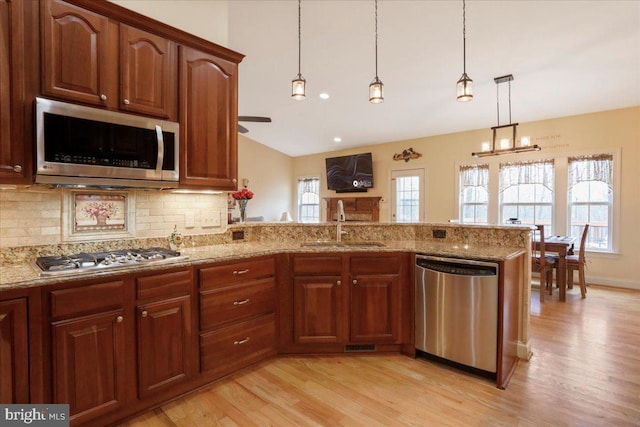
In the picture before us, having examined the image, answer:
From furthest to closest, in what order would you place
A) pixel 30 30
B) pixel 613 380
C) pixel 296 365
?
1. pixel 296 365
2. pixel 613 380
3. pixel 30 30

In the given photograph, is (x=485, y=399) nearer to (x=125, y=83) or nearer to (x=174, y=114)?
(x=174, y=114)

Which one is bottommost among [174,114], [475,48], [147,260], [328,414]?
[328,414]

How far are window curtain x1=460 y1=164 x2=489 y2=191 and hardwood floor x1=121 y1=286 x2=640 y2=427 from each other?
12.1ft

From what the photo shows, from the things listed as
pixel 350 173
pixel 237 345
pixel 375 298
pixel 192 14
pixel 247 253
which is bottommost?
pixel 237 345

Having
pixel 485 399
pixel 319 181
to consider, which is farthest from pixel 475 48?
pixel 319 181

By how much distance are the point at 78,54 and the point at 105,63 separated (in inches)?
5.4

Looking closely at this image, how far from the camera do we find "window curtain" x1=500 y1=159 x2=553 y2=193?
545cm

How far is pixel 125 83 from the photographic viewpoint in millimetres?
2070

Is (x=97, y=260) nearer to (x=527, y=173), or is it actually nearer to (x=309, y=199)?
(x=527, y=173)

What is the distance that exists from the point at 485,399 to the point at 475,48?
143 inches

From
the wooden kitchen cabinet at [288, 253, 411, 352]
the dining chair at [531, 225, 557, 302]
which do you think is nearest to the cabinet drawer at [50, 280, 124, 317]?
the wooden kitchen cabinet at [288, 253, 411, 352]

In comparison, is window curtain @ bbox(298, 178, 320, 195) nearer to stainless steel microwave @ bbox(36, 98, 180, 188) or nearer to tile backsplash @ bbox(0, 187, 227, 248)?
tile backsplash @ bbox(0, 187, 227, 248)

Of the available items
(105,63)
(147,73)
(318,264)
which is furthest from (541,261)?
(105,63)

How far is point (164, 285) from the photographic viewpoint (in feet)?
6.39
